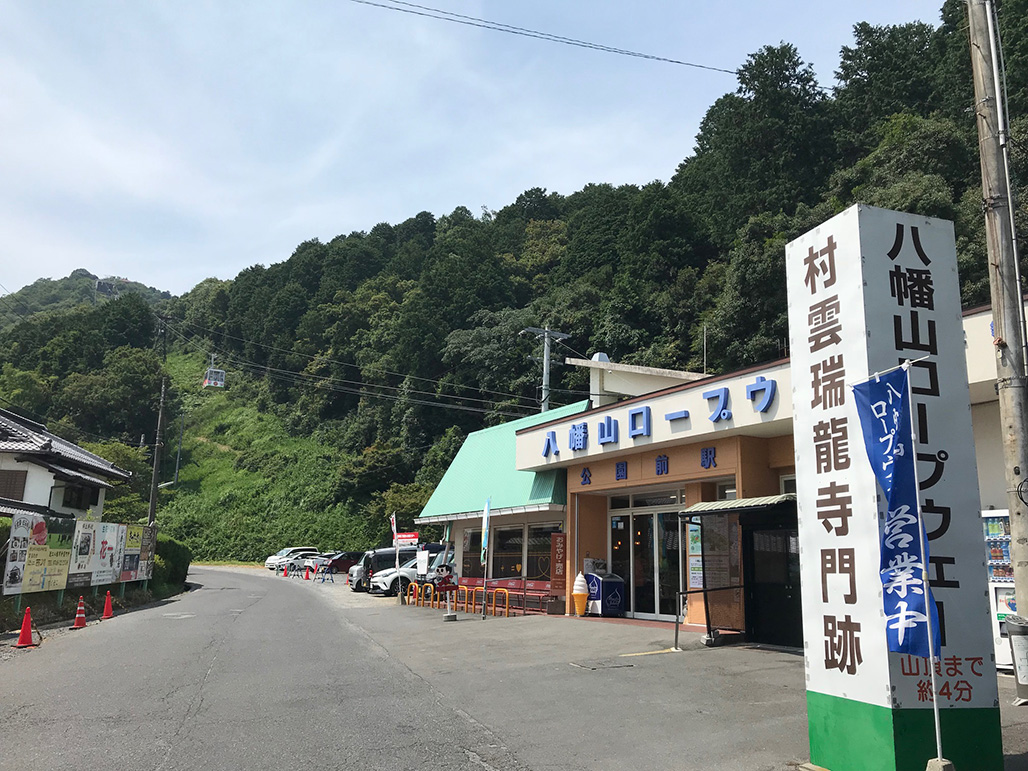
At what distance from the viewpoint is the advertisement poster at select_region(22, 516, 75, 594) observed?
17.3 meters

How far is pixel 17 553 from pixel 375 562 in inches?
664

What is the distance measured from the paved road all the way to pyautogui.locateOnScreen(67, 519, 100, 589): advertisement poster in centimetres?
562

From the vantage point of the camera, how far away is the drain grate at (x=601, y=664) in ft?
35.3

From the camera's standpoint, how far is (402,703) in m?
8.46

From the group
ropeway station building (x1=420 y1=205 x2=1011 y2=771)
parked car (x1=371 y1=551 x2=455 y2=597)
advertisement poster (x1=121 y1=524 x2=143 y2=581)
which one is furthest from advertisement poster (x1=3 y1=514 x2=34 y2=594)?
ropeway station building (x1=420 y1=205 x2=1011 y2=771)

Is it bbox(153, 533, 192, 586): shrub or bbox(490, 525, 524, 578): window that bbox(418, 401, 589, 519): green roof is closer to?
bbox(490, 525, 524, 578): window

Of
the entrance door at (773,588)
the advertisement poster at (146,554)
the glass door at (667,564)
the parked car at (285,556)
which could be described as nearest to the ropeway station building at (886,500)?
the entrance door at (773,588)

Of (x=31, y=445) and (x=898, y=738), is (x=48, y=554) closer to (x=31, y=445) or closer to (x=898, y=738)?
(x=31, y=445)

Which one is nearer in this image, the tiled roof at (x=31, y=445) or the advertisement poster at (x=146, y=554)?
the advertisement poster at (x=146, y=554)

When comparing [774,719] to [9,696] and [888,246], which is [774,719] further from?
[9,696]

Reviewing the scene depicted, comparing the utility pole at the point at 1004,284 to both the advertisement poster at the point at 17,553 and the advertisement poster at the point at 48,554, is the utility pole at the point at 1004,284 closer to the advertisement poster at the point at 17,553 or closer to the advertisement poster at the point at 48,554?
the advertisement poster at the point at 17,553

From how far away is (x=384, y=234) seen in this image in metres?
99.5

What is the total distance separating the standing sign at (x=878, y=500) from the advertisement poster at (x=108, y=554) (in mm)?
20920

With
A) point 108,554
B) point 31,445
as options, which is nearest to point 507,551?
point 108,554
